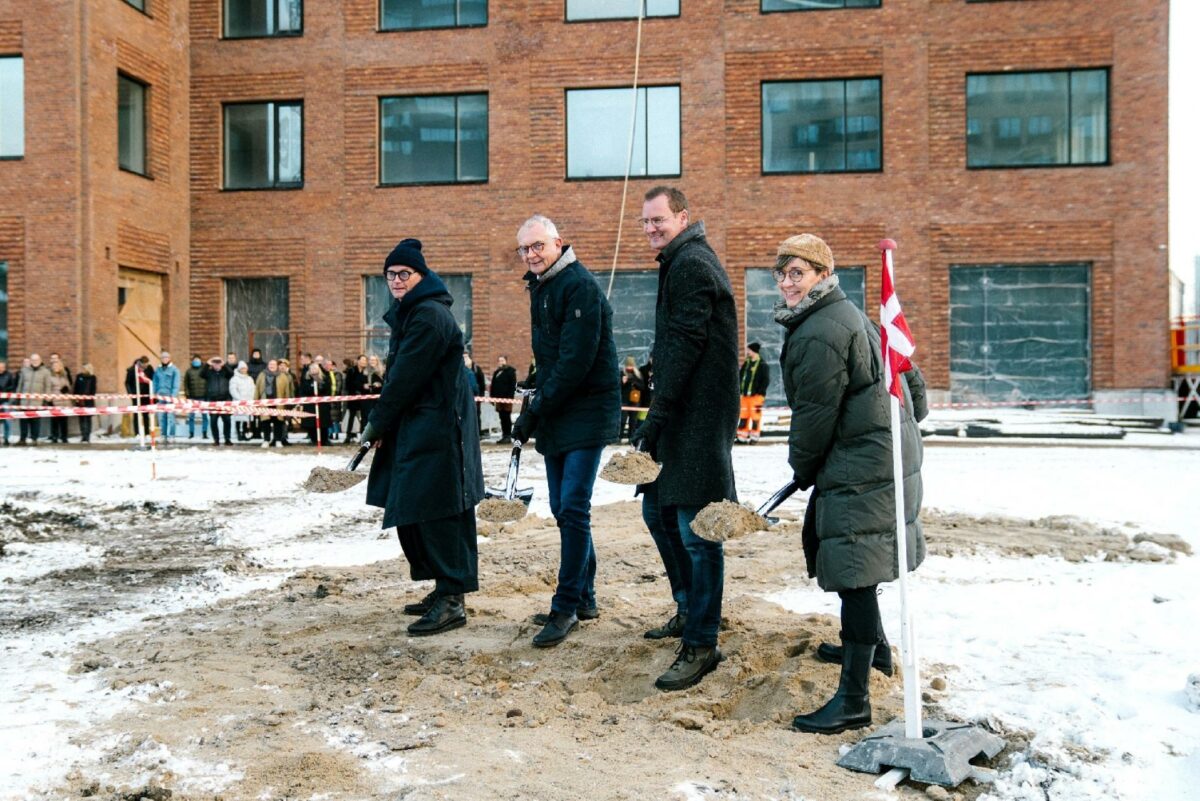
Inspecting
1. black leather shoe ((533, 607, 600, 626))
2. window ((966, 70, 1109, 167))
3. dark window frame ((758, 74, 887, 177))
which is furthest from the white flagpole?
window ((966, 70, 1109, 167))

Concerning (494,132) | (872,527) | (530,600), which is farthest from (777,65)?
(872,527)

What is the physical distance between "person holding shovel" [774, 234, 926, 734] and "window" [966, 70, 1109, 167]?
20879mm

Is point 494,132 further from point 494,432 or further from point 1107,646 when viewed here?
point 1107,646

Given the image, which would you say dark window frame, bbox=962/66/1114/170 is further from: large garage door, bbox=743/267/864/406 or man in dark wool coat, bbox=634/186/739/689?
man in dark wool coat, bbox=634/186/739/689

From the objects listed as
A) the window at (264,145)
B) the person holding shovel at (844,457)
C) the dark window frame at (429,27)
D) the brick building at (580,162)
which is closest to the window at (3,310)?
the brick building at (580,162)

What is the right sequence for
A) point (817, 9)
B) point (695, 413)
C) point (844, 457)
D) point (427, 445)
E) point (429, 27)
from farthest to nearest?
1. point (429, 27)
2. point (817, 9)
3. point (427, 445)
4. point (695, 413)
5. point (844, 457)

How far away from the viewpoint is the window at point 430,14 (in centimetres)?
2502

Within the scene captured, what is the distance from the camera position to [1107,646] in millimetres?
5590

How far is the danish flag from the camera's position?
4.17m

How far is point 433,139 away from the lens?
25.2 meters

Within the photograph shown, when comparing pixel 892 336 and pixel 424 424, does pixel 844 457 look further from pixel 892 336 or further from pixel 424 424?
pixel 424 424

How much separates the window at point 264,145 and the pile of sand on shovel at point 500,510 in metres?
20.8

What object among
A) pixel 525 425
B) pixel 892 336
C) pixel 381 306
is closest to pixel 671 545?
pixel 525 425

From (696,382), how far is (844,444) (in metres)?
0.94
